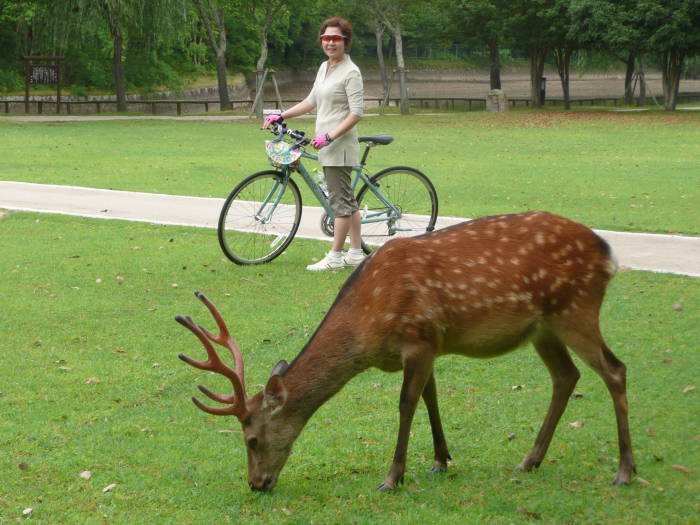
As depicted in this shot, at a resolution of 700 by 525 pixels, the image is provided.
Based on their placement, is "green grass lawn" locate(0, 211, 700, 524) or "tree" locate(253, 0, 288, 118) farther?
"tree" locate(253, 0, 288, 118)

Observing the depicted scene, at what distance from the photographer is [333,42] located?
8.88 metres

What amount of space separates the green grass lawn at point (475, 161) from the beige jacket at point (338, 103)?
4.12 meters

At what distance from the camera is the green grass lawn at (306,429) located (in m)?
4.69

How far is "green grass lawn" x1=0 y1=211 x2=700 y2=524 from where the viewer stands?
185 inches

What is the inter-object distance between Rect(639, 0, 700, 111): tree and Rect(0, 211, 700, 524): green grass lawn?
34191 mm

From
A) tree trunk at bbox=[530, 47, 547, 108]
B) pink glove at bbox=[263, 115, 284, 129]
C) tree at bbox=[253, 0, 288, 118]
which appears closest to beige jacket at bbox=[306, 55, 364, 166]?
pink glove at bbox=[263, 115, 284, 129]

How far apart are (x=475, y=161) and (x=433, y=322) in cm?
1653

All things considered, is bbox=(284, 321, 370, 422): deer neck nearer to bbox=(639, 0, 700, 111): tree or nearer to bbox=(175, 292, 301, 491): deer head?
bbox=(175, 292, 301, 491): deer head

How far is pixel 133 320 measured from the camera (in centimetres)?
801

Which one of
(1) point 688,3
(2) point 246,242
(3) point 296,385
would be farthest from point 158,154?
(1) point 688,3

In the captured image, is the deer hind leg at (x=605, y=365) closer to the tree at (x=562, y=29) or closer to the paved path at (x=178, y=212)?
the paved path at (x=178, y=212)

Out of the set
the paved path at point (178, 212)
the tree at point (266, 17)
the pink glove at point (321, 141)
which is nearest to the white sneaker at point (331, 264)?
the pink glove at point (321, 141)

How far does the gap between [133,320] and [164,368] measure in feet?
4.40

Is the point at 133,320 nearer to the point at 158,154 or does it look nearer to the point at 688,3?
the point at 158,154
